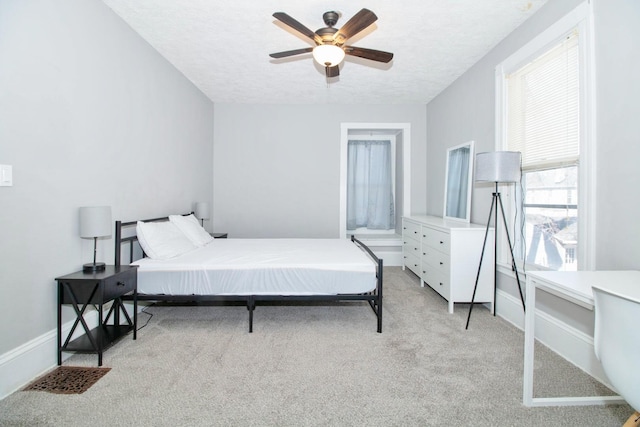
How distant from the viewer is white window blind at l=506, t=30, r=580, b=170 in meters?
2.32

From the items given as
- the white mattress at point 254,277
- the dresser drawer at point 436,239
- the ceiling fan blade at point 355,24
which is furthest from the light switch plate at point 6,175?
the dresser drawer at point 436,239

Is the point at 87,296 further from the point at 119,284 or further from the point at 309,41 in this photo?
the point at 309,41

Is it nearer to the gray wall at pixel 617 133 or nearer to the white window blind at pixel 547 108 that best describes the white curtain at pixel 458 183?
the white window blind at pixel 547 108

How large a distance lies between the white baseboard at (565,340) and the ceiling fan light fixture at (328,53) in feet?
8.92

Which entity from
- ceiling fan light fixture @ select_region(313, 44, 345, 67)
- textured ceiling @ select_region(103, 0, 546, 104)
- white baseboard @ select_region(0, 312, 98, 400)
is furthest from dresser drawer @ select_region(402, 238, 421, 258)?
white baseboard @ select_region(0, 312, 98, 400)

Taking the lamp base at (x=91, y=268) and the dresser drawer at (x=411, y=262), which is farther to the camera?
the dresser drawer at (x=411, y=262)

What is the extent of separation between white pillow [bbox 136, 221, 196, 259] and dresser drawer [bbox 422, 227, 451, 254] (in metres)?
2.69

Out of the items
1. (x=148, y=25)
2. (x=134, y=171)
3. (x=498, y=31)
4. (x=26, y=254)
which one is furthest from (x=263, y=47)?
(x=26, y=254)

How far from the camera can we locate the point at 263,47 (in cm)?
334

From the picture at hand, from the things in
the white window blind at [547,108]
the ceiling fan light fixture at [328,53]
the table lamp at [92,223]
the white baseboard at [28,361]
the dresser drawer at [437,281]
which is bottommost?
the white baseboard at [28,361]

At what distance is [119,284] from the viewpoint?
7.49 ft

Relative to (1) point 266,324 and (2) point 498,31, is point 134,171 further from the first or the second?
(2) point 498,31

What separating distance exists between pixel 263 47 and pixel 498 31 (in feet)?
7.64

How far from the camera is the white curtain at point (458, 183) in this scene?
392 cm
